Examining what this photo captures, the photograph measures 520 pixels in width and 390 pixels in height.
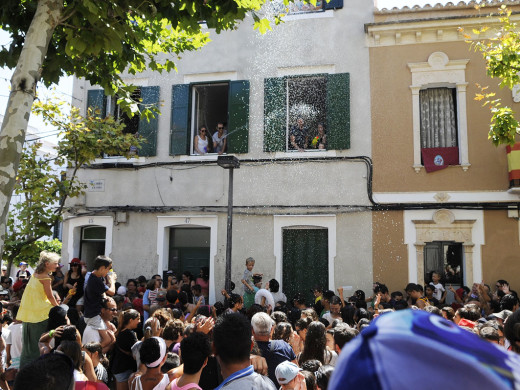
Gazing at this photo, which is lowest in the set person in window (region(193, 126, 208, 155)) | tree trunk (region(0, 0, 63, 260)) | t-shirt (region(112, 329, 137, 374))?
t-shirt (region(112, 329, 137, 374))

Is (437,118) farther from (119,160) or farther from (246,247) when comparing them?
(119,160)

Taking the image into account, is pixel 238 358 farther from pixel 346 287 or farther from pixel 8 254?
pixel 8 254

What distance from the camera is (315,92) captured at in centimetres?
1312

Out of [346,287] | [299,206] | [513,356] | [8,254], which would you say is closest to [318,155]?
[299,206]

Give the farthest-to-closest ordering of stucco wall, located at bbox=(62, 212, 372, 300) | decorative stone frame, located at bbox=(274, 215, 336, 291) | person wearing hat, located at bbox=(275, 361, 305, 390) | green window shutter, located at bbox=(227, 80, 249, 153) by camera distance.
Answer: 1. green window shutter, located at bbox=(227, 80, 249, 153)
2. decorative stone frame, located at bbox=(274, 215, 336, 291)
3. stucco wall, located at bbox=(62, 212, 372, 300)
4. person wearing hat, located at bbox=(275, 361, 305, 390)

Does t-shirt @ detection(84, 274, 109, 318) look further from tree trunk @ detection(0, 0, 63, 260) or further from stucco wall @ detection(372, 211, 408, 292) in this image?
stucco wall @ detection(372, 211, 408, 292)

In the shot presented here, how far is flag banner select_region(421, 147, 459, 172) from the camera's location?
39.0ft

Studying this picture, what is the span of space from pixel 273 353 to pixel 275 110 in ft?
30.7

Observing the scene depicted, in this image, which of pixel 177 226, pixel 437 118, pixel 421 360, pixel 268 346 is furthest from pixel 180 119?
pixel 421 360

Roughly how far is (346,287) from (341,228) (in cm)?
150

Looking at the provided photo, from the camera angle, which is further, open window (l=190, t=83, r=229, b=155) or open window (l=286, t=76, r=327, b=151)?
open window (l=190, t=83, r=229, b=155)

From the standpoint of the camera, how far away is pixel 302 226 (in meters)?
12.5

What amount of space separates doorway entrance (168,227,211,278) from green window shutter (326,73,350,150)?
169 inches

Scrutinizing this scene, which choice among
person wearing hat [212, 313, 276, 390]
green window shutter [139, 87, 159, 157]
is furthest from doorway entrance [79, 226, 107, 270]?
person wearing hat [212, 313, 276, 390]
